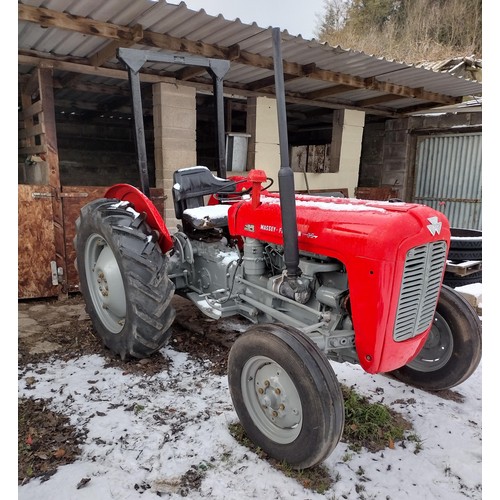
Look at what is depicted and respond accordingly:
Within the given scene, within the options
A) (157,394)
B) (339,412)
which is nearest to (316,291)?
(339,412)

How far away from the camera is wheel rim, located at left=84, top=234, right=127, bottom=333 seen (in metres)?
3.05

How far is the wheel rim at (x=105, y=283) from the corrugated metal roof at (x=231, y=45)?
5.71ft

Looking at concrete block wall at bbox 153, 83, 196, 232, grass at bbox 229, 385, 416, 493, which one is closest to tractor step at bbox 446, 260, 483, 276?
grass at bbox 229, 385, 416, 493

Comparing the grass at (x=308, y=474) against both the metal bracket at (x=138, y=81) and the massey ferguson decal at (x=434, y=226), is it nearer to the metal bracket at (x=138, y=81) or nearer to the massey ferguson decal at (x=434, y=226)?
the massey ferguson decal at (x=434, y=226)

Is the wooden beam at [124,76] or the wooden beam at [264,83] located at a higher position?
the wooden beam at [264,83]

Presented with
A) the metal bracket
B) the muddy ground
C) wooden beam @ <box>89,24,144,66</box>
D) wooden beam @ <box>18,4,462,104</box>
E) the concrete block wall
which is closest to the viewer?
the muddy ground

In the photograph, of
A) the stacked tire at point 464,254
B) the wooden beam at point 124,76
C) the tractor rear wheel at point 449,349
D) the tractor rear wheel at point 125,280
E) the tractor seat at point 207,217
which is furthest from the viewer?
the stacked tire at point 464,254

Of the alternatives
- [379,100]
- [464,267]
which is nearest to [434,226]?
[464,267]

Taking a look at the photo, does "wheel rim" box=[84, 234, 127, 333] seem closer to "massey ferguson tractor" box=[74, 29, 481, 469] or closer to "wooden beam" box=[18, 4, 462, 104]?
"massey ferguson tractor" box=[74, 29, 481, 469]

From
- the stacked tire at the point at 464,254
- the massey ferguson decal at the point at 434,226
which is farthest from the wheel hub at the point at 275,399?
the stacked tire at the point at 464,254

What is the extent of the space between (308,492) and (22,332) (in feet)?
9.31

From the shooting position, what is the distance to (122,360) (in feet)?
9.76

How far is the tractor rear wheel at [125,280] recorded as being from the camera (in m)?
2.69

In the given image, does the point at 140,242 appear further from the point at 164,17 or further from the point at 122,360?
the point at 164,17
